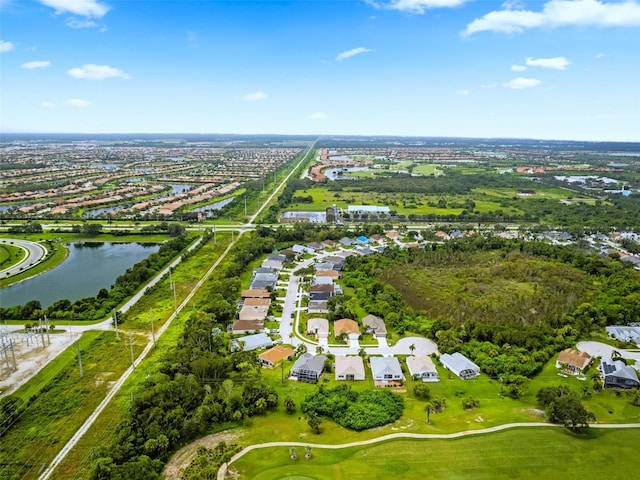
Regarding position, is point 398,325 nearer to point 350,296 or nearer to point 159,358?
point 350,296

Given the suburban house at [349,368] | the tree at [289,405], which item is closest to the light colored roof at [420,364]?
the suburban house at [349,368]

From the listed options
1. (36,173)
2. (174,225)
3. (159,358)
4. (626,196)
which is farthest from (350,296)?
(36,173)

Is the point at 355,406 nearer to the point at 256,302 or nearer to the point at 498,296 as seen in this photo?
the point at 256,302

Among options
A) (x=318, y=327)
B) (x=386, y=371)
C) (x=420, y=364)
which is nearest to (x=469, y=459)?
(x=386, y=371)

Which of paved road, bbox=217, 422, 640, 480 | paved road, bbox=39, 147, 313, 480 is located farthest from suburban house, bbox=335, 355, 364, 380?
paved road, bbox=39, 147, 313, 480

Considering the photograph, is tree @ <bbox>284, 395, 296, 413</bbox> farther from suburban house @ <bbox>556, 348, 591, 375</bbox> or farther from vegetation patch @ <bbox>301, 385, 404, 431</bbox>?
suburban house @ <bbox>556, 348, 591, 375</bbox>

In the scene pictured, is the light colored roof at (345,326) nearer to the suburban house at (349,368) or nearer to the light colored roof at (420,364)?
the suburban house at (349,368)

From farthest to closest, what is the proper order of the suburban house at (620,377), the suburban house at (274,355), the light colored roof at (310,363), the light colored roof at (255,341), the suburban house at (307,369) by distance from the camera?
the light colored roof at (255,341) → the suburban house at (274,355) → the light colored roof at (310,363) → the suburban house at (307,369) → the suburban house at (620,377)
